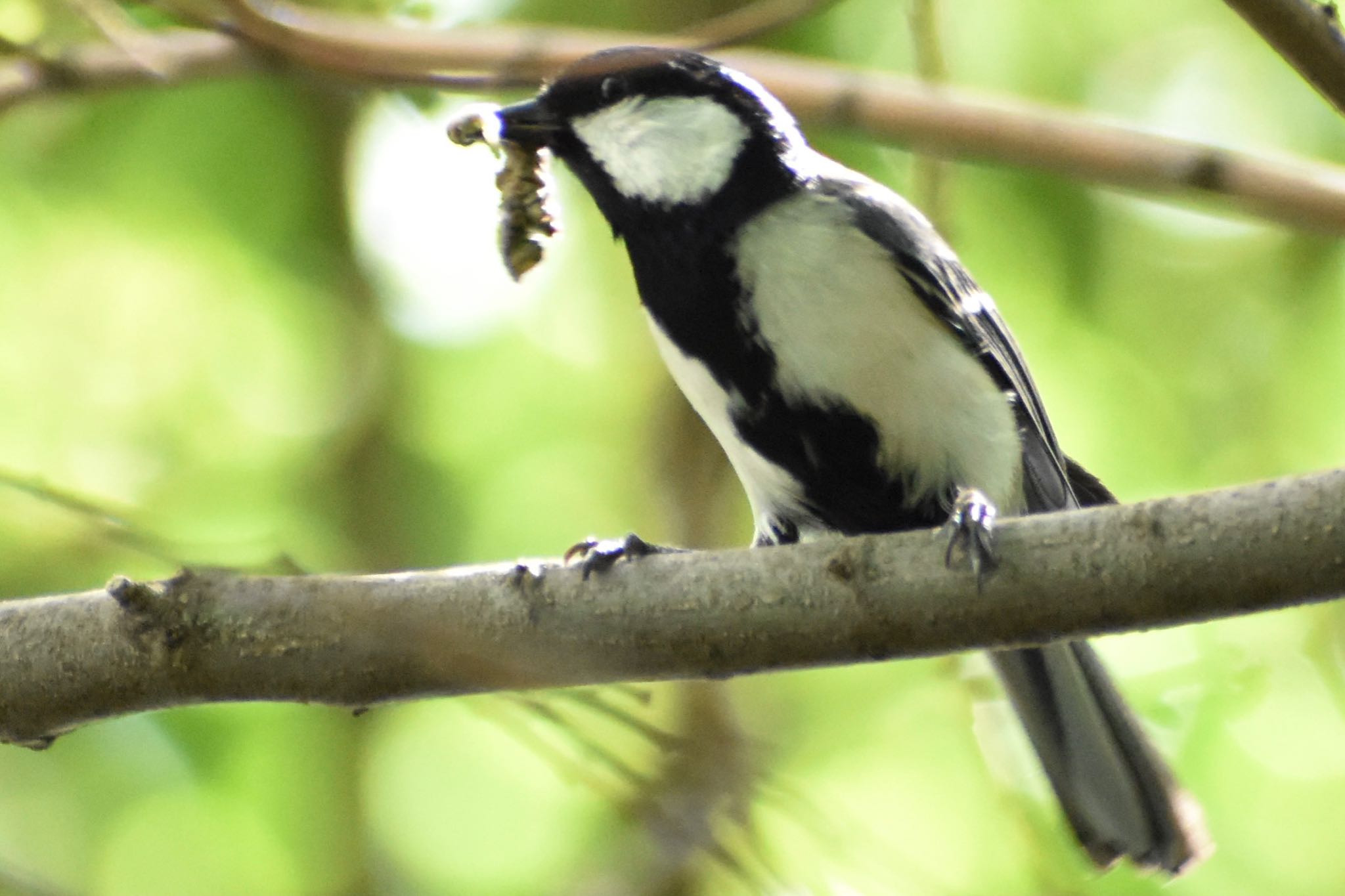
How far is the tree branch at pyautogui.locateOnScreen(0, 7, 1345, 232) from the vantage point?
2.80 m

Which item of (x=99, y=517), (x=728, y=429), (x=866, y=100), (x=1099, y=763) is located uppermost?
(x=866, y=100)

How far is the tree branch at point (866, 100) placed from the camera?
2.80 m

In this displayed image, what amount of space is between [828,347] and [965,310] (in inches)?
15.8

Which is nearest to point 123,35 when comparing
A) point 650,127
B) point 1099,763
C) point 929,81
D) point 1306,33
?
point 650,127

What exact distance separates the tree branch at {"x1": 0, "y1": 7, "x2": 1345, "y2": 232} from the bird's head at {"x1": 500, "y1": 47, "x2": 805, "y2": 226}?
160 millimetres

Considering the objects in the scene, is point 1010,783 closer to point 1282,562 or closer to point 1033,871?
point 1033,871

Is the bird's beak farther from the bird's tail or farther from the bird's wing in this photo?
the bird's tail

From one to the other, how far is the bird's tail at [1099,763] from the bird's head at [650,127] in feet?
3.53

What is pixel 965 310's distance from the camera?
2.64m

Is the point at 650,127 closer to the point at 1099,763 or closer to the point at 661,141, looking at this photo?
the point at 661,141

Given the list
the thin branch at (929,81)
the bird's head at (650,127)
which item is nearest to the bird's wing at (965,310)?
the bird's head at (650,127)

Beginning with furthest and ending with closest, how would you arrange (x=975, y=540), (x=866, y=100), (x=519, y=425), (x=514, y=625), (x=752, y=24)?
(x=519, y=425) < (x=866, y=100) < (x=752, y=24) < (x=514, y=625) < (x=975, y=540)

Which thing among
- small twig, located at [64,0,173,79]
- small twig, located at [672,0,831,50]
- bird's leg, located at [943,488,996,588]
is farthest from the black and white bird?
small twig, located at [64,0,173,79]

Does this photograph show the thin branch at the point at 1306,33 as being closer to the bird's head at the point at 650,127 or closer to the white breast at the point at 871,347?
the white breast at the point at 871,347
